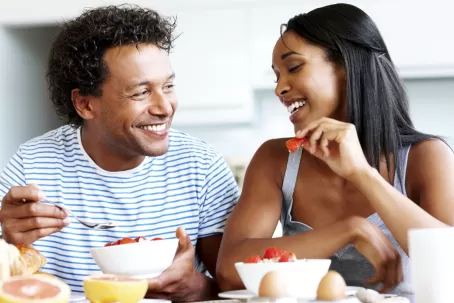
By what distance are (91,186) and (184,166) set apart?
25 cm

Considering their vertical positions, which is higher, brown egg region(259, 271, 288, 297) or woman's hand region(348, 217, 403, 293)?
brown egg region(259, 271, 288, 297)

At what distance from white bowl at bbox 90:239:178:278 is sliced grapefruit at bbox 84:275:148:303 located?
13cm

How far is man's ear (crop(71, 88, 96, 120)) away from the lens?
2080 millimetres

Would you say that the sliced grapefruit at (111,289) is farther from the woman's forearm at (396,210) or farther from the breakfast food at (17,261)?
the woman's forearm at (396,210)

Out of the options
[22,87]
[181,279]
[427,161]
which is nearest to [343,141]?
[427,161]

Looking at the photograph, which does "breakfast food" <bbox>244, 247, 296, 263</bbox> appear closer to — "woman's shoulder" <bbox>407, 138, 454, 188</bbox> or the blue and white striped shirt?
"woman's shoulder" <bbox>407, 138, 454, 188</bbox>

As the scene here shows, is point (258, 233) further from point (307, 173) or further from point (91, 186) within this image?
point (91, 186)

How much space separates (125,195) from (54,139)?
306mm

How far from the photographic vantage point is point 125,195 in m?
1.99

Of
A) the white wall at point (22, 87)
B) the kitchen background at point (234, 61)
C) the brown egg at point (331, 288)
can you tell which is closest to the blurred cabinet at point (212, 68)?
the kitchen background at point (234, 61)

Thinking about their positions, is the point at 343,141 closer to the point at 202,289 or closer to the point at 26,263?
the point at 202,289

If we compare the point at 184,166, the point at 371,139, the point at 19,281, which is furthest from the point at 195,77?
the point at 19,281

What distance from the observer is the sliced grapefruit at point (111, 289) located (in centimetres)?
117

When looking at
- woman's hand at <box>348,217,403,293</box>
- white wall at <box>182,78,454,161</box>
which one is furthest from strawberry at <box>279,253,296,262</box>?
white wall at <box>182,78,454,161</box>
